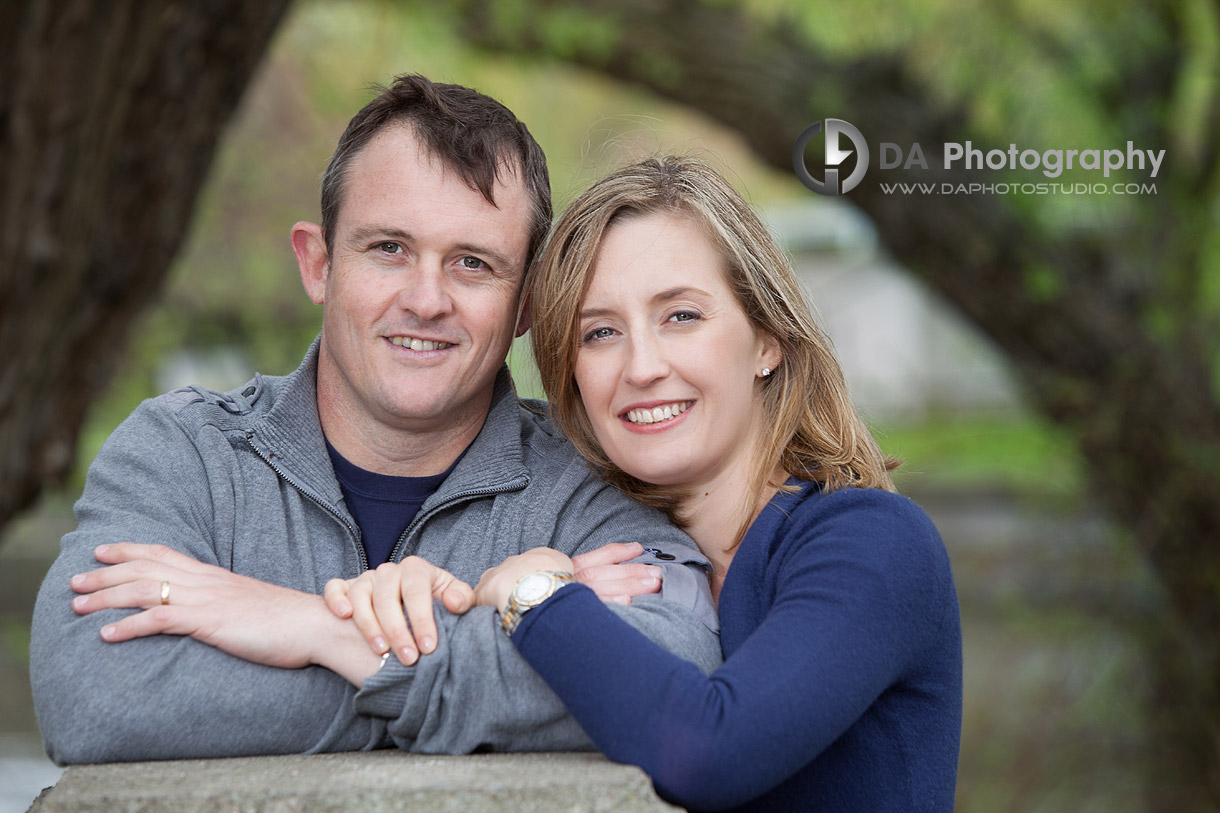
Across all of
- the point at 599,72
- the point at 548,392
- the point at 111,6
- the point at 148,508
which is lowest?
the point at 148,508

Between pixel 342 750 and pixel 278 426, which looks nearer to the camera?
pixel 342 750

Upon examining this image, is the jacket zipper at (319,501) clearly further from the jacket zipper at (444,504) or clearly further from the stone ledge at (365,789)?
the stone ledge at (365,789)

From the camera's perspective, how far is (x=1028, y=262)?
5.55 m

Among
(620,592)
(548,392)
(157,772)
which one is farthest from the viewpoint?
(548,392)

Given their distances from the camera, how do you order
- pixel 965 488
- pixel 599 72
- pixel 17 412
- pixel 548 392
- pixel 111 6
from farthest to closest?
pixel 965 488, pixel 599 72, pixel 17 412, pixel 111 6, pixel 548 392

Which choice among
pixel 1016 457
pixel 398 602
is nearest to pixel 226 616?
pixel 398 602

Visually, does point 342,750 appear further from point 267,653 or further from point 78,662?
point 78,662

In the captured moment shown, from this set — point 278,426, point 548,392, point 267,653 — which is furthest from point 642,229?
point 267,653

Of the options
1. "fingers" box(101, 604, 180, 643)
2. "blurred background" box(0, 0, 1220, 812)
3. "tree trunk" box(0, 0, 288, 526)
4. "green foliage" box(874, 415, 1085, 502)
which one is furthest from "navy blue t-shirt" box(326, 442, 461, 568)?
"green foliage" box(874, 415, 1085, 502)

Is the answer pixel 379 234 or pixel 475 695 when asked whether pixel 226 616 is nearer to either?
pixel 475 695

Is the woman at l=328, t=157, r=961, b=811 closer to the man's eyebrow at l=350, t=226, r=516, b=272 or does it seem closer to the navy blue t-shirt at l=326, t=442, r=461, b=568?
the man's eyebrow at l=350, t=226, r=516, b=272

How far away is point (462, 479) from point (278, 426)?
14.8 inches

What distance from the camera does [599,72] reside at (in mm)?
5668

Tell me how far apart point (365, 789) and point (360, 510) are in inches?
36.9
